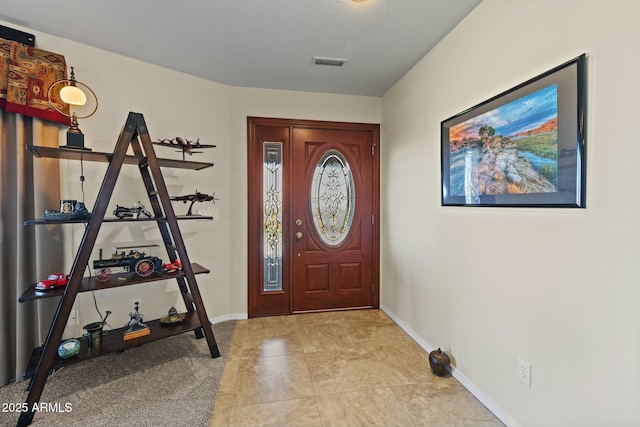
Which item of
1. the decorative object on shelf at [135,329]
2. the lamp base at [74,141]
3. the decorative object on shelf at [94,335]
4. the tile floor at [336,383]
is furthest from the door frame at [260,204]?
the lamp base at [74,141]

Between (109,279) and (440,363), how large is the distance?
2452 millimetres

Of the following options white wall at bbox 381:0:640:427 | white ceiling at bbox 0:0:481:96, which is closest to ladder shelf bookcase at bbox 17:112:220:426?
white ceiling at bbox 0:0:481:96

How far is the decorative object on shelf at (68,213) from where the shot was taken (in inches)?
73.4

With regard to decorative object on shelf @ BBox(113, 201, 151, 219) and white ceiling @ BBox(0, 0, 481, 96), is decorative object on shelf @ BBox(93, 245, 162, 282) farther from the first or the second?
white ceiling @ BBox(0, 0, 481, 96)

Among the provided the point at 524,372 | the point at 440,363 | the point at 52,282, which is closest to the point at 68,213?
the point at 52,282

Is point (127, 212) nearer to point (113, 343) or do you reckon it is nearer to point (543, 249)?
point (113, 343)

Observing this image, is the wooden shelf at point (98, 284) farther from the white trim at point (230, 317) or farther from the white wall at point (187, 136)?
the white trim at point (230, 317)

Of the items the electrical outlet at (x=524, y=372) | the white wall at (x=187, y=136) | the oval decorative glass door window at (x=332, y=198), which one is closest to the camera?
the electrical outlet at (x=524, y=372)

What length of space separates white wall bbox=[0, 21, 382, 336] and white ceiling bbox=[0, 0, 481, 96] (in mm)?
186

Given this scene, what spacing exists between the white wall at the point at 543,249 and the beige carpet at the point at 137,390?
1.77m

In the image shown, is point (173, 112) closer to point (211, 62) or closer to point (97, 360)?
point (211, 62)

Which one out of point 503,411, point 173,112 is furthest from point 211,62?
point 503,411

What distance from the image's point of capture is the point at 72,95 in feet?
7.21

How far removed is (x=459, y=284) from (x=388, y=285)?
132 centimetres
